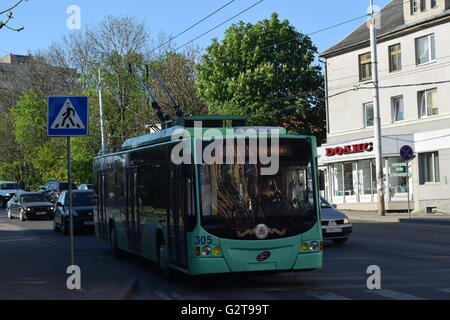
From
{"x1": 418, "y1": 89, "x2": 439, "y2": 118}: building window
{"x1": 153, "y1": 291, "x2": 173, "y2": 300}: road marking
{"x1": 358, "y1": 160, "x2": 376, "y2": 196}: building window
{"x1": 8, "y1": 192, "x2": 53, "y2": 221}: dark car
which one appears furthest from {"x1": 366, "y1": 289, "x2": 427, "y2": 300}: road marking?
{"x1": 358, "y1": 160, "x2": 376, "y2": 196}: building window

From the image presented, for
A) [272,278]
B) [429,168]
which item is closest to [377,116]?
[429,168]

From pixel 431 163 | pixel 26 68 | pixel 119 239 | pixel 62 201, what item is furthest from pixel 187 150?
pixel 26 68

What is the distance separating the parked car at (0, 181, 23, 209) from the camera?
60.3m

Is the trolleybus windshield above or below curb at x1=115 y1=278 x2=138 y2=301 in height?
above

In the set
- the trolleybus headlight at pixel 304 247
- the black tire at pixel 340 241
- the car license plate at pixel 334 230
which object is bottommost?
the black tire at pixel 340 241

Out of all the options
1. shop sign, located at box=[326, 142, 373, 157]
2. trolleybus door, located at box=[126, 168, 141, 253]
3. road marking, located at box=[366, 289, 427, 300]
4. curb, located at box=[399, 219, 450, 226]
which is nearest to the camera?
road marking, located at box=[366, 289, 427, 300]

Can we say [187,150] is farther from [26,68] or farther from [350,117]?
[26,68]

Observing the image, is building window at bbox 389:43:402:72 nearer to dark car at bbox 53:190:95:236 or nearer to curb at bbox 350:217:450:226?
curb at bbox 350:217:450:226

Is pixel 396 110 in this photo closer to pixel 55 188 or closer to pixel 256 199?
pixel 55 188

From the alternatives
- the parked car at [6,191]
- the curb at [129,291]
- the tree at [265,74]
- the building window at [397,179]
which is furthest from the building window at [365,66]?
the curb at [129,291]

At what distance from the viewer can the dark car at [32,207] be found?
129 ft

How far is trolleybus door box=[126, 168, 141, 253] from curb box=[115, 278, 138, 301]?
341 cm

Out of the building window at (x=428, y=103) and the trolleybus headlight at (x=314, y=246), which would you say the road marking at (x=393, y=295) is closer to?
the trolleybus headlight at (x=314, y=246)

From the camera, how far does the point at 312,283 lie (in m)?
12.6
